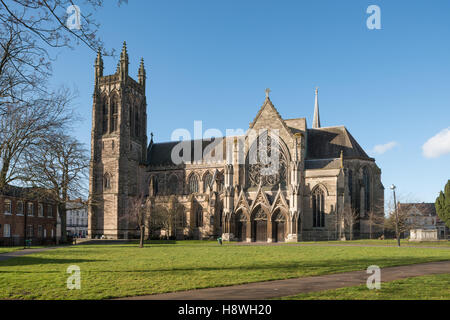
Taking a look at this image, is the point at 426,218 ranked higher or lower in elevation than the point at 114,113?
lower

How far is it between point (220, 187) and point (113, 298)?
169 ft

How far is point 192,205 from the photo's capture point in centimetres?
6000

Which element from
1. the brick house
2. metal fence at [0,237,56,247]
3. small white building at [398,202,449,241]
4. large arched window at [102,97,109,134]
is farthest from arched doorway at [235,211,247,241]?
small white building at [398,202,449,241]

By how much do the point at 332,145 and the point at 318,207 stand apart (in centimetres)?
1033

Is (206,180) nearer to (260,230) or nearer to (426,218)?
(260,230)

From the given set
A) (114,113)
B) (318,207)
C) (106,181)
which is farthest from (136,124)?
(318,207)

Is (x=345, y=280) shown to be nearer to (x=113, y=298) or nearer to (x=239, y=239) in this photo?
(x=113, y=298)

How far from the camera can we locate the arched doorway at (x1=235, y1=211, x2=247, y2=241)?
173 feet

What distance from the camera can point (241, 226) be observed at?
53.0 m

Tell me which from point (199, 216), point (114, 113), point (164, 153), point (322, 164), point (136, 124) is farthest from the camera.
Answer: point (164, 153)

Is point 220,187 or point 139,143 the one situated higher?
point 139,143

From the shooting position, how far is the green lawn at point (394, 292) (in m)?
9.68

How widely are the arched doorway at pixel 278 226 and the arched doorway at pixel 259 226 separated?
1293 mm
